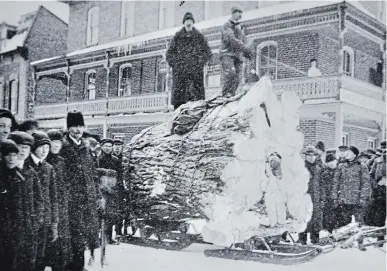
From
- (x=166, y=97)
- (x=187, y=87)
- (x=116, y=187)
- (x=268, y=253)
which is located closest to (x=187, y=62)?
(x=187, y=87)

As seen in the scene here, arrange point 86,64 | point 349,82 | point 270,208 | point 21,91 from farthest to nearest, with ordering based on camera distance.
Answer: point 349,82 < point 270,208 < point 86,64 < point 21,91

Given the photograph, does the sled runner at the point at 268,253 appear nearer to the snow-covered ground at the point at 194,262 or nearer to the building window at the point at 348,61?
the snow-covered ground at the point at 194,262

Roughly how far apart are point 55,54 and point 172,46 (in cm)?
107

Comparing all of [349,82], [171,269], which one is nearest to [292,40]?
[349,82]

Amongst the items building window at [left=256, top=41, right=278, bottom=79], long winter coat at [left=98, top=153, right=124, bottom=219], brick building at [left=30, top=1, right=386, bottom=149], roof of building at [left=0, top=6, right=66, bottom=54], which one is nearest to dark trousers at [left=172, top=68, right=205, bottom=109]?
brick building at [left=30, top=1, right=386, bottom=149]

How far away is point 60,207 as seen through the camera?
295 cm

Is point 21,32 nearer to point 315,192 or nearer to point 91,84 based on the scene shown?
point 91,84

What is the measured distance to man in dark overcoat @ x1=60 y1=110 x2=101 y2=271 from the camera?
307cm

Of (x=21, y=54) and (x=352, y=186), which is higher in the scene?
(x=21, y=54)

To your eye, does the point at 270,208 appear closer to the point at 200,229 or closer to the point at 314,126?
the point at 200,229

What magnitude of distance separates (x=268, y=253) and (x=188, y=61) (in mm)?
1879

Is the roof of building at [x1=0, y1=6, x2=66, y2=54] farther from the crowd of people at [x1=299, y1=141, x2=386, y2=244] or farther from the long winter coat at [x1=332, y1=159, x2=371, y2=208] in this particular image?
the long winter coat at [x1=332, y1=159, x2=371, y2=208]

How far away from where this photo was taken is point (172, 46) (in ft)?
13.1

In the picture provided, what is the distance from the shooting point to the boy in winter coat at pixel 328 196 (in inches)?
186
